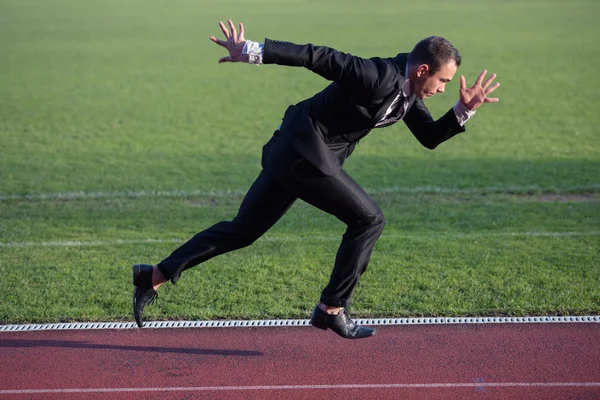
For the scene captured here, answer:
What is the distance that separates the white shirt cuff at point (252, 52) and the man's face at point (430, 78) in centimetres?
101

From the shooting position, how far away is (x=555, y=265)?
810cm

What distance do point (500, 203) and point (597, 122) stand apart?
21.6 ft

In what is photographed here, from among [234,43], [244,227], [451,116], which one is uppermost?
[234,43]

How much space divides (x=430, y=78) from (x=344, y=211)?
102 cm

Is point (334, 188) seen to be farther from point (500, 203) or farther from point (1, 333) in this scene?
point (500, 203)

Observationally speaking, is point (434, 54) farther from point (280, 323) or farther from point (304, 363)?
point (280, 323)

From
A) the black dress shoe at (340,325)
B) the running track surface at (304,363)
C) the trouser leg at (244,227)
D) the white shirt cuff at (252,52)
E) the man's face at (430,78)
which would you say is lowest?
the running track surface at (304,363)

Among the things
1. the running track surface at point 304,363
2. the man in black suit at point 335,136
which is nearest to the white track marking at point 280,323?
the running track surface at point 304,363

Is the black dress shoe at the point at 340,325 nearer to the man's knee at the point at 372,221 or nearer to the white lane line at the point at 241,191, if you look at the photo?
the man's knee at the point at 372,221

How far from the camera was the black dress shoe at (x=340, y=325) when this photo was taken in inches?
236

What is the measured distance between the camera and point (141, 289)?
20.7 feet

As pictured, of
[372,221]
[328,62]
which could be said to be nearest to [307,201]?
[372,221]

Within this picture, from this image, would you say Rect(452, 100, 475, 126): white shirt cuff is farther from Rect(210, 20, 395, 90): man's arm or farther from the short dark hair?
Rect(210, 20, 395, 90): man's arm

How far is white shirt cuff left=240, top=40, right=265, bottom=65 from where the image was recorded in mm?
5262
